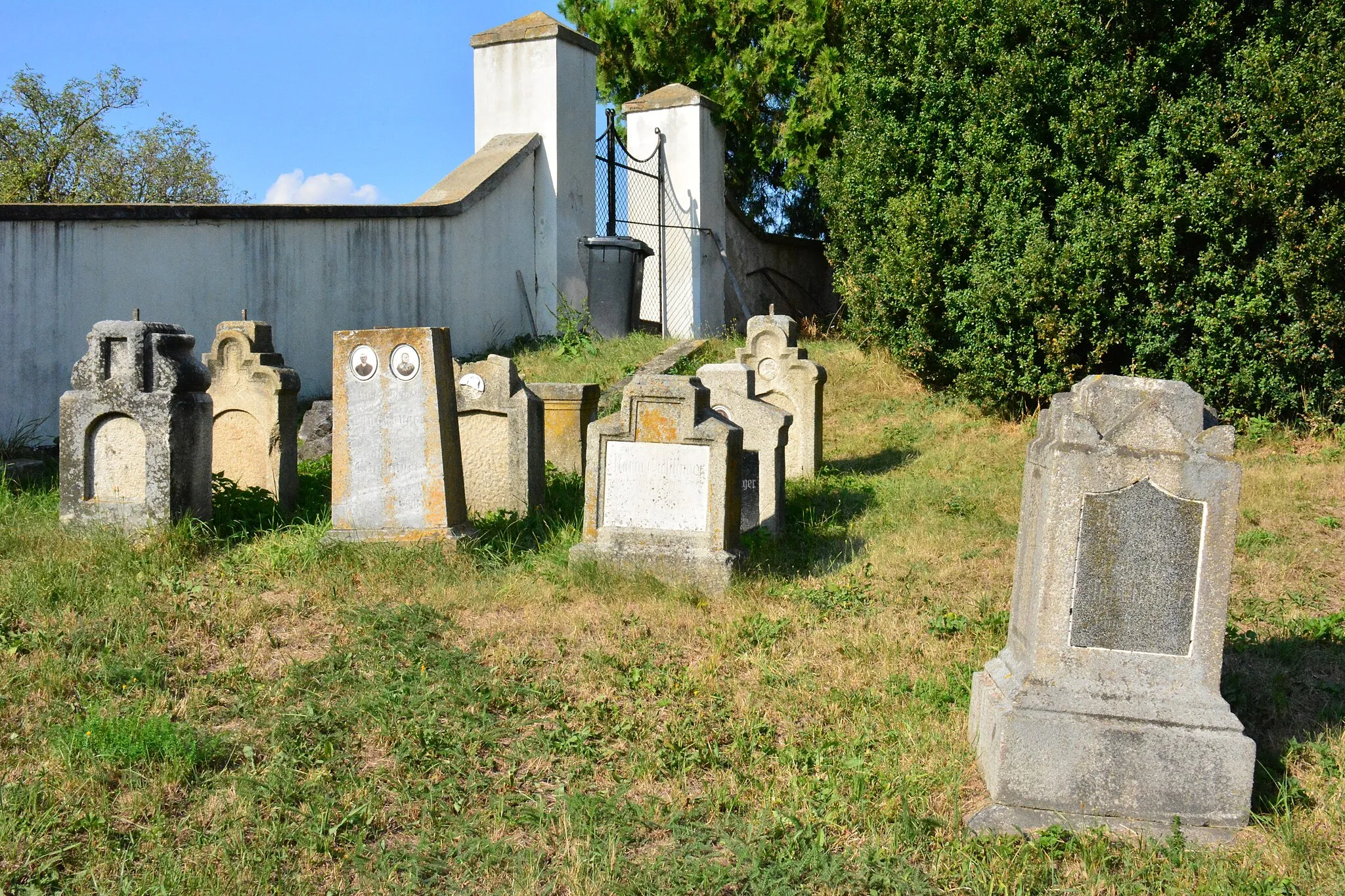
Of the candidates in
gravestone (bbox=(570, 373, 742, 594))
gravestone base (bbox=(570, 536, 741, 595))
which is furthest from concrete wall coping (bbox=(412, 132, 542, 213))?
gravestone base (bbox=(570, 536, 741, 595))

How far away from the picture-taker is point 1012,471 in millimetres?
9016

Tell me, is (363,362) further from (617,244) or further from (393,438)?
(617,244)

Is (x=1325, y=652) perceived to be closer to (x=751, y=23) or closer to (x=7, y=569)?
(x=7, y=569)

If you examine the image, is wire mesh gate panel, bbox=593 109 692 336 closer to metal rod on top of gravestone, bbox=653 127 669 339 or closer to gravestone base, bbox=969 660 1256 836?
metal rod on top of gravestone, bbox=653 127 669 339

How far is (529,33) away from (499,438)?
8.00 meters

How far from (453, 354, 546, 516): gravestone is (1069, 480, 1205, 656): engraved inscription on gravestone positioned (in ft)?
14.2

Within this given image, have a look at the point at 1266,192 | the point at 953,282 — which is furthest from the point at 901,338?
the point at 1266,192

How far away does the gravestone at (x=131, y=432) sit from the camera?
5910 mm

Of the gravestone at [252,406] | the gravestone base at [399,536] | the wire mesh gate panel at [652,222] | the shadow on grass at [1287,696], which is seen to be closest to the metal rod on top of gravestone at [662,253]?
the wire mesh gate panel at [652,222]

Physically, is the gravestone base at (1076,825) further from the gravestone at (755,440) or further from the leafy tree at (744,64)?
the leafy tree at (744,64)

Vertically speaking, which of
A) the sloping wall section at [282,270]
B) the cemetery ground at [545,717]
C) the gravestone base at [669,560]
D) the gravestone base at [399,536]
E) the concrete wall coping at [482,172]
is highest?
the concrete wall coping at [482,172]

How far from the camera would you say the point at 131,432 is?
602 cm

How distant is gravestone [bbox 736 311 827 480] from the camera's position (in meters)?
8.97

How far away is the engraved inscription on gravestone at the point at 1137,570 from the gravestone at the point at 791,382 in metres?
5.28
